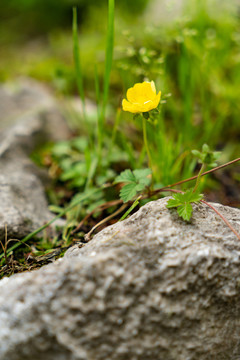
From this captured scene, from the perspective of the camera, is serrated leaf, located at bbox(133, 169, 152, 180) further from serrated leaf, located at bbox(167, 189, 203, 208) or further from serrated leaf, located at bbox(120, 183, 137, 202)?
serrated leaf, located at bbox(167, 189, 203, 208)

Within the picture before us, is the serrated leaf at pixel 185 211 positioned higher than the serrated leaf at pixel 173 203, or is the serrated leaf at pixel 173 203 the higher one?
the serrated leaf at pixel 173 203

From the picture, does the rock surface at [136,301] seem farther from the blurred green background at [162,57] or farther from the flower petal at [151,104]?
the blurred green background at [162,57]

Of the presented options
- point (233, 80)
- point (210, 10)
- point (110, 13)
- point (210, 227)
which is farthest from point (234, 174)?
point (210, 10)

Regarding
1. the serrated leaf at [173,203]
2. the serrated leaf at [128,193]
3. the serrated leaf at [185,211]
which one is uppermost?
the serrated leaf at [173,203]

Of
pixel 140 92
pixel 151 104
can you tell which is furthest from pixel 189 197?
pixel 140 92

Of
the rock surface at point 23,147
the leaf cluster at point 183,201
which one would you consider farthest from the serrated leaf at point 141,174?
the rock surface at point 23,147

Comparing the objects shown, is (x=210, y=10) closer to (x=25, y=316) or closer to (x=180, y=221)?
(x=180, y=221)

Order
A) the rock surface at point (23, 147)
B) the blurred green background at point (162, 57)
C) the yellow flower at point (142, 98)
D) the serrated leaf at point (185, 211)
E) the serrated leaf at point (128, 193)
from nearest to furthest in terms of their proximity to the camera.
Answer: the serrated leaf at point (185, 211), the yellow flower at point (142, 98), the serrated leaf at point (128, 193), the rock surface at point (23, 147), the blurred green background at point (162, 57)
